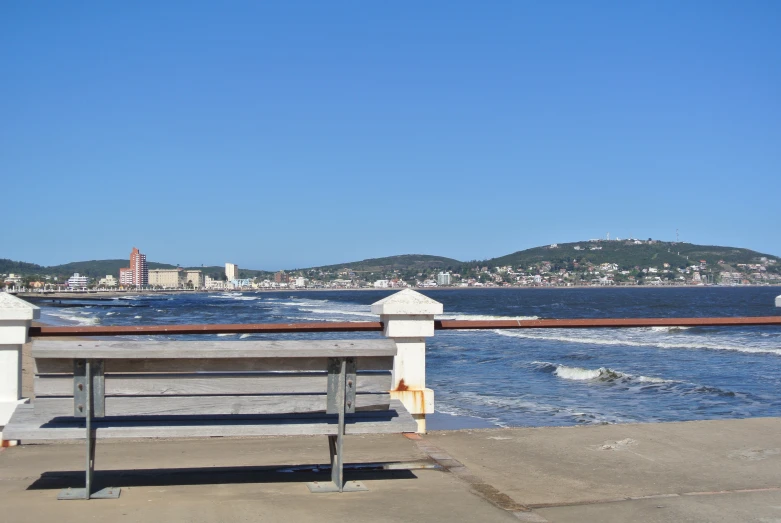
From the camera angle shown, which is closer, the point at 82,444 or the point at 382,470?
the point at 382,470

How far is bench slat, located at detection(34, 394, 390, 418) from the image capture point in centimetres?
431

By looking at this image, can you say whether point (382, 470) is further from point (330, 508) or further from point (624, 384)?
point (624, 384)

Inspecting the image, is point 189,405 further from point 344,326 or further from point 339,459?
point 344,326

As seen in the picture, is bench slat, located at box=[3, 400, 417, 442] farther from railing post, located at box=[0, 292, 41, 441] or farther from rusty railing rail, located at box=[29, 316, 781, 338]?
rusty railing rail, located at box=[29, 316, 781, 338]

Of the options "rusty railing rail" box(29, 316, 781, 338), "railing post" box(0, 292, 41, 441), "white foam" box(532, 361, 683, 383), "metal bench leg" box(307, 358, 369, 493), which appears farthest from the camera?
"white foam" box(532, 361, 683, 383)

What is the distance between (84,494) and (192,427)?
71 centimetres

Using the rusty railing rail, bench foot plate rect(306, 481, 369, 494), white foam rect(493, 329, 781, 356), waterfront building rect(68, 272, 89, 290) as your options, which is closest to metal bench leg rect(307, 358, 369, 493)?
bench foot plate rect(306, 481, 369, 494)

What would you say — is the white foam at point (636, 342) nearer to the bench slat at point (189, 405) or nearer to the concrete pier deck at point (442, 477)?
the concrete pier deck at point (442, 477)

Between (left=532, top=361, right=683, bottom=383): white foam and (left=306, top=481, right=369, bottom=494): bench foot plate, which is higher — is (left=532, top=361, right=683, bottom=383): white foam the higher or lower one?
the lower one

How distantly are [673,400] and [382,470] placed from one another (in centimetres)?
1142

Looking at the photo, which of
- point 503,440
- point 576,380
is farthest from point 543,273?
point 503,440

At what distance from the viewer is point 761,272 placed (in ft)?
570

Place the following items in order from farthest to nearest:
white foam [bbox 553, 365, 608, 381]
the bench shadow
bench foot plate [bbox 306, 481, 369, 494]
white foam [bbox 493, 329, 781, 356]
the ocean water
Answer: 1. white foam [bbox 493, 329, 781, 356]
2. white foam [bbox 553, 365, 608, 381]
3. the ocean water
4. the bench shadow
5. bench foot plate [bbox 306, 481, 369, 494]

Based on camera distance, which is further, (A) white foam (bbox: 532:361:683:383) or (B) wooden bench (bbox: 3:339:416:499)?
(A) white foam (bbox: 532:361:683:383)
